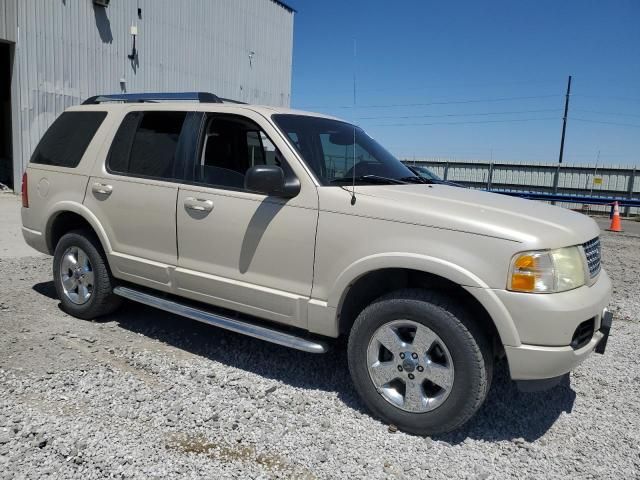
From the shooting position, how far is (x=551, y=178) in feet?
80.5

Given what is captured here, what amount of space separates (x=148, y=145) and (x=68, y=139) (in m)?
1.11

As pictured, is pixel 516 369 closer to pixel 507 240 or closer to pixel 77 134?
pixel 507 240

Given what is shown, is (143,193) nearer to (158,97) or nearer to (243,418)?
(158,97)

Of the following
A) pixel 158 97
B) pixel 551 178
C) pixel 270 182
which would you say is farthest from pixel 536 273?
pixel 551 178

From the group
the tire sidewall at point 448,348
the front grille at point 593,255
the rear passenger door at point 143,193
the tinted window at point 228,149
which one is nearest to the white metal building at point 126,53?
the rear passenger door at point 143,193

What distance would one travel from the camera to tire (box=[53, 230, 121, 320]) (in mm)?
4695

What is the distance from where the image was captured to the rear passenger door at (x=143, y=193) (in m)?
4.15

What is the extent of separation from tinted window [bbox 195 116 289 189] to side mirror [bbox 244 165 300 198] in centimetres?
53

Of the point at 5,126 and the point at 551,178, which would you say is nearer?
the point at 5,126

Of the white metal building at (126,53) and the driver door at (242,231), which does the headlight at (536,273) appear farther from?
the white metal building at (126,53)

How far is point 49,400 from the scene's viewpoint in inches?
133

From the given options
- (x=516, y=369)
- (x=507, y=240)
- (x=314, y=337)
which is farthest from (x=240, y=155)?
(x=516, y=369)

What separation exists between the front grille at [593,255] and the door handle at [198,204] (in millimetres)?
2520

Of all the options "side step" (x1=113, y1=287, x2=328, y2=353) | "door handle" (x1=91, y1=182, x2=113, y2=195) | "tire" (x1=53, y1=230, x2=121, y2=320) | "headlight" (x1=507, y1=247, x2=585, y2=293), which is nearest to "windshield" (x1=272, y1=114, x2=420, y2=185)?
"side step" (x1=113, y1=287, x2=328, y2=353)
